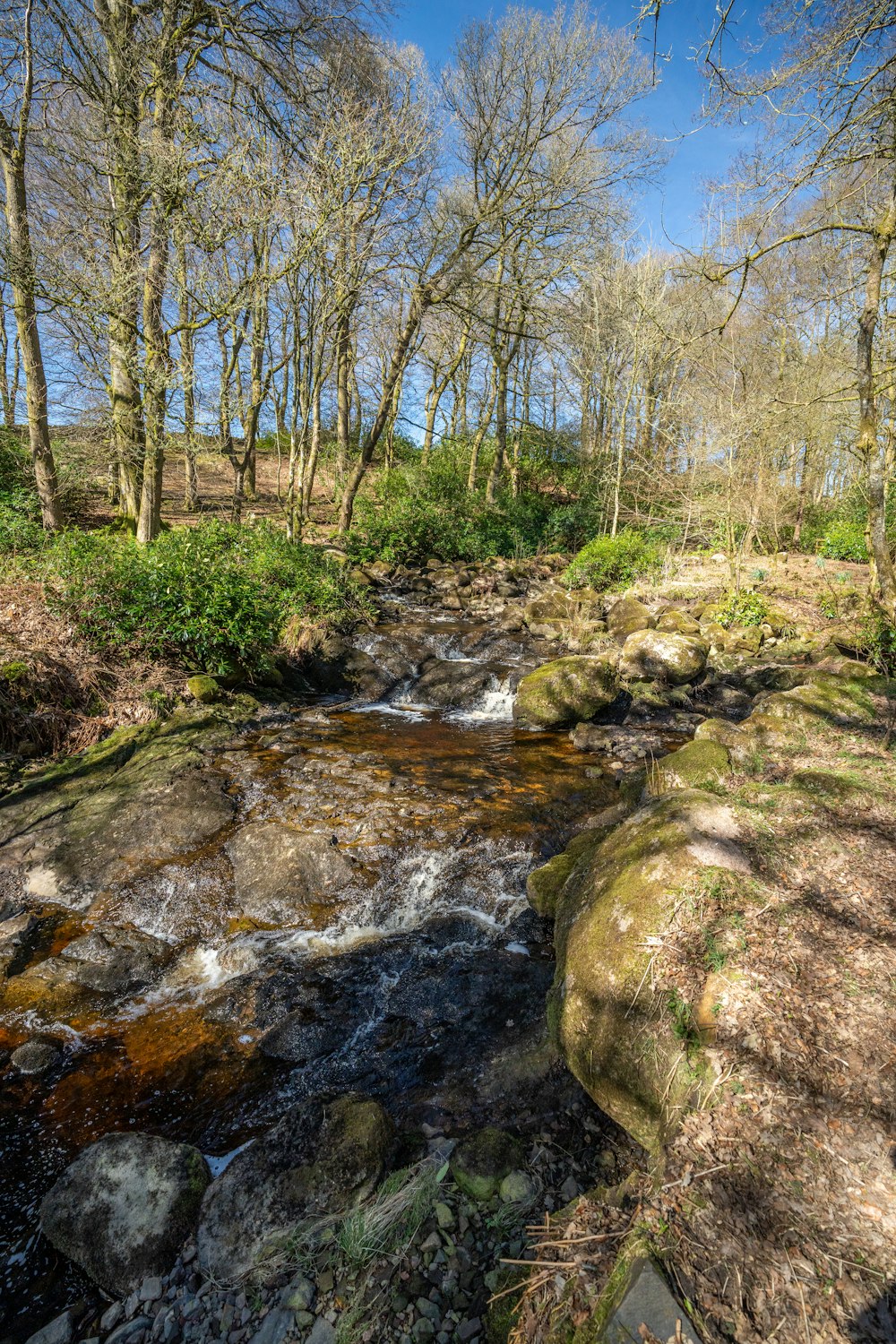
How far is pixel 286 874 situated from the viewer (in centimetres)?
469

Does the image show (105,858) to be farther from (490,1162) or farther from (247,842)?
(490,1162)

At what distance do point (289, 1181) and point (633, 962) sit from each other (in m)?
1.72

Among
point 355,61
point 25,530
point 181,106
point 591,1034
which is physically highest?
point 355,61

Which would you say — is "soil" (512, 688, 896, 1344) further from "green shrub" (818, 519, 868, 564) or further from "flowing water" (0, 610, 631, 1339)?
"green shrub" (818, 519, 868, 564)

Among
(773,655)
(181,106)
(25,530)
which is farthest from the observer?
(773,655)

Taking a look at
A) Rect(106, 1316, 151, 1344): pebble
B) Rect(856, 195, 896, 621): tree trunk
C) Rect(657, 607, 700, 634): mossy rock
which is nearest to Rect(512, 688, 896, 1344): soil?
Rect(106, 1316, 151, 1344): pebble

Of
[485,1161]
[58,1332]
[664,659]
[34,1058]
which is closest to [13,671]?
[34,1058]

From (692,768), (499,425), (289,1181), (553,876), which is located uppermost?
(499,425)

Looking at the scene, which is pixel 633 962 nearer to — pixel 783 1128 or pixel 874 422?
pixel 783 1128

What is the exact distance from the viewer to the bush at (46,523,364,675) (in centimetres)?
677

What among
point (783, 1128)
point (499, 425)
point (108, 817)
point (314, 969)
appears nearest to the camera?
point (783, 1128)

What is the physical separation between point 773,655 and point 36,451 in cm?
1326

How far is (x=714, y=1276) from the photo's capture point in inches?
56.1

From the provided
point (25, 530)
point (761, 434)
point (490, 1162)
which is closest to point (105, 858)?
point (490, 1162)
